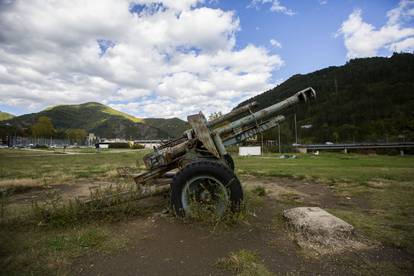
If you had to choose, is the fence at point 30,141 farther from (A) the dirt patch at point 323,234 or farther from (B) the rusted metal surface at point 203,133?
(A) the dirt patch at point 323,234

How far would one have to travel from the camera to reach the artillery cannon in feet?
15.0

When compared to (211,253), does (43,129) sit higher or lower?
higher

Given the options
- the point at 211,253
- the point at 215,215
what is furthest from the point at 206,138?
the point at 211,253

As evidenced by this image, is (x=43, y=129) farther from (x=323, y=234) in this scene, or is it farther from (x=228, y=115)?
(x=323, y=234)

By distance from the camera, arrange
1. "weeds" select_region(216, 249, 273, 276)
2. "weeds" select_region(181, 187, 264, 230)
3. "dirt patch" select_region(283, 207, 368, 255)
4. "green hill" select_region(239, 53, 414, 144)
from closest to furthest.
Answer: "weeds" select_region(216, 249, 273, 276)
"dirt patch" select_region(283, 207, 368, 255)
"weeds" select_region(181, 187, 264, 230)
"green hill" select_region(239, 53, 414, 144)

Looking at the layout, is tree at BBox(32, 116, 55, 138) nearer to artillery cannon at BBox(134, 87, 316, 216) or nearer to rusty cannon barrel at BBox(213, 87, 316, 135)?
artillery cannon at BBox(134, 87, 316, 216)

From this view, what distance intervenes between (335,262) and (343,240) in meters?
0.72

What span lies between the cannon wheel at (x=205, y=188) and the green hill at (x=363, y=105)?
201ft

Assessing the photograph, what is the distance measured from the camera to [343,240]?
3.71 m

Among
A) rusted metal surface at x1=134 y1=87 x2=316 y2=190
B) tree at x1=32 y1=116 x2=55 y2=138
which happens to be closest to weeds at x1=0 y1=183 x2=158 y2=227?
rusted metal surface at x1=134 y1=87 x2=316 y2=190

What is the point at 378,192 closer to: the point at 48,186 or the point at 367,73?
the point at 48,186

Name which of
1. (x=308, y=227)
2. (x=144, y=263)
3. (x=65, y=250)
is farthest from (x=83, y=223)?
(x=308, y=227)

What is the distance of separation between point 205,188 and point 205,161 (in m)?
0.52

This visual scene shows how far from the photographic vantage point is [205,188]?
4652 millimetres
